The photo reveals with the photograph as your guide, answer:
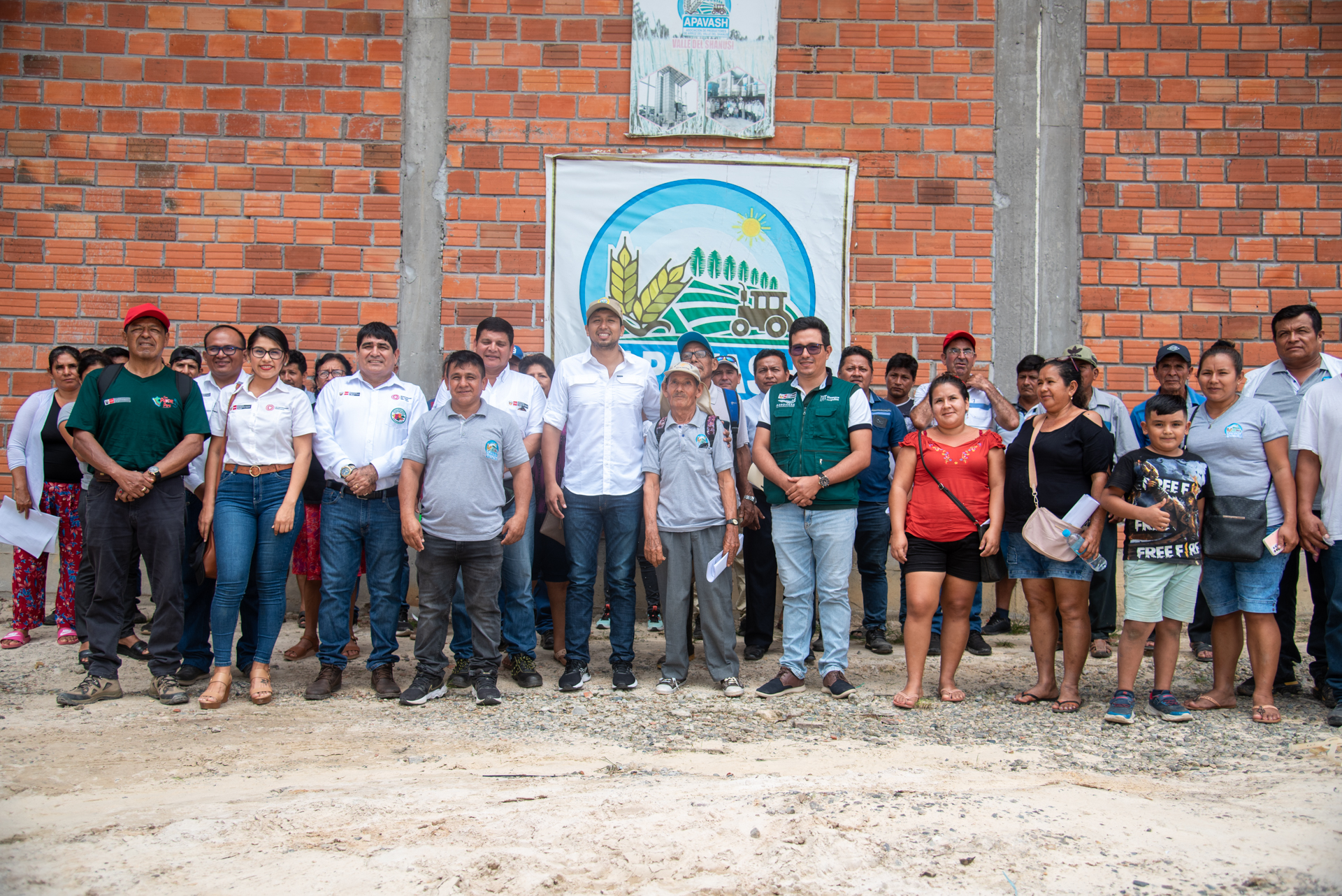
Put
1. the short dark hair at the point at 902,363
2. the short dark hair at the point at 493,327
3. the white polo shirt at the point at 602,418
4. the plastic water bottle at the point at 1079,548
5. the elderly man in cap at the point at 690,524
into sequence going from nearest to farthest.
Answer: the plastic water bottle at the point at 1079,548 → the elderly man in cap at the point at 690,524 → the white polo shirt at the point at 602,418 → the short dark hair at the point at 493,327 → the short dark hair at the point at 902,363

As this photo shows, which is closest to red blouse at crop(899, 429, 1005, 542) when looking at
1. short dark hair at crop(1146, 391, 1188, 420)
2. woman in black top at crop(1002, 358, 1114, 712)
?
woman in black top at crop(1002, 358, 1114, 712)

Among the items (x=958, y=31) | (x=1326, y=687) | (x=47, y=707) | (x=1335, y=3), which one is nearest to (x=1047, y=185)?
(x=958, y=31)

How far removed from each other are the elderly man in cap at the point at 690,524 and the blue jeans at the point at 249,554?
6.41 ft

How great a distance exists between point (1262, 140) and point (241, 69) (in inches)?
309

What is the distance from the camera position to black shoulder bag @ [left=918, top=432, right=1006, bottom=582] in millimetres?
4602

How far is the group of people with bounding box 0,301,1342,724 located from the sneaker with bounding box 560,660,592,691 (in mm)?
33

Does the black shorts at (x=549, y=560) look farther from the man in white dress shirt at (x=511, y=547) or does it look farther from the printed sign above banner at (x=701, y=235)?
the printed sign above banner at (x=701, y=235)

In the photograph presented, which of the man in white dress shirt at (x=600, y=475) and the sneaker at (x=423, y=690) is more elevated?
the man in white dress shirt at (x=600, y=475)

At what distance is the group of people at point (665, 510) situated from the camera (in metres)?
4.47

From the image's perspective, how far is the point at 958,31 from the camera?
6.88 metres

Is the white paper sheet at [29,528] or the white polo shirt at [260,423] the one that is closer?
the white polo shirt at [260,423]

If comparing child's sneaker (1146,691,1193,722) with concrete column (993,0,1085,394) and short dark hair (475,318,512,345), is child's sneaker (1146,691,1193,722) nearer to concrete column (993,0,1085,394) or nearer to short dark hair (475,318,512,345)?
concrete column (993,0,1085,394)

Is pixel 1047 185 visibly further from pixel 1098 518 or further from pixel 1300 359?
pixel 1098 518

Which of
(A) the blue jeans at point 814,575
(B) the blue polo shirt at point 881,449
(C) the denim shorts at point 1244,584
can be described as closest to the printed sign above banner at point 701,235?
(B) the blue polo shirt at point 881,449
